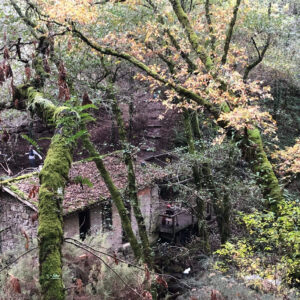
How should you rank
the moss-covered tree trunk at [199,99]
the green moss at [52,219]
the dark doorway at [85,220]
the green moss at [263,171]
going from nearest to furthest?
1. the green moss at [52,219]
2. the green moss at [263,171]
3. the moss-covered tree trunk at [199,99]
4. the dark doorway at [85,220]

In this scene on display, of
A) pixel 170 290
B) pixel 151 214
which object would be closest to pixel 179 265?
pixel 170 290

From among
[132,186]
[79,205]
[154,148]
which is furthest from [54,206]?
[79,205]

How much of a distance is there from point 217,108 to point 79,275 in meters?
5.63

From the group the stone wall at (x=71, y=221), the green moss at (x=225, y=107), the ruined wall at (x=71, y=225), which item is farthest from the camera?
the ruined wall at (x=71, y=225)

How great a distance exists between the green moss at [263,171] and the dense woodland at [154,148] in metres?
0.04

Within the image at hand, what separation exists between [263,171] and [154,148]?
4.77 meters

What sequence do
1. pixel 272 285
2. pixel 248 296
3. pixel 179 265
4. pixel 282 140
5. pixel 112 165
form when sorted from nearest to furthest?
pixel 272 285
pixel 248 296
pixel 179 265
pixel 112 165
pixel 282 140

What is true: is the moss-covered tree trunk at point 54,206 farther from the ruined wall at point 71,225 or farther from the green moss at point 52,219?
the ruined wall at point 71,225

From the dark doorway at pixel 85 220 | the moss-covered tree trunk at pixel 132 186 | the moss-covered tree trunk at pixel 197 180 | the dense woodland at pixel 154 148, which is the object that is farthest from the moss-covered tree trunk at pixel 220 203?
the dark doorway at pixel 85 220

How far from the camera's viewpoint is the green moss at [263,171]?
23.9 ft

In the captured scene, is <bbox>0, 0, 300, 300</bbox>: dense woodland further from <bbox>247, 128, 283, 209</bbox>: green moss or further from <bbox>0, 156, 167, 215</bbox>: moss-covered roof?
<bbox>0, 156, 167, 215</bbox>: moss-covered roof

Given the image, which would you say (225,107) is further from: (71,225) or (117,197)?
(71,225)

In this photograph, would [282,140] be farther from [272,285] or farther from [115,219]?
[272,285]

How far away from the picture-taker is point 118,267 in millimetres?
8414
